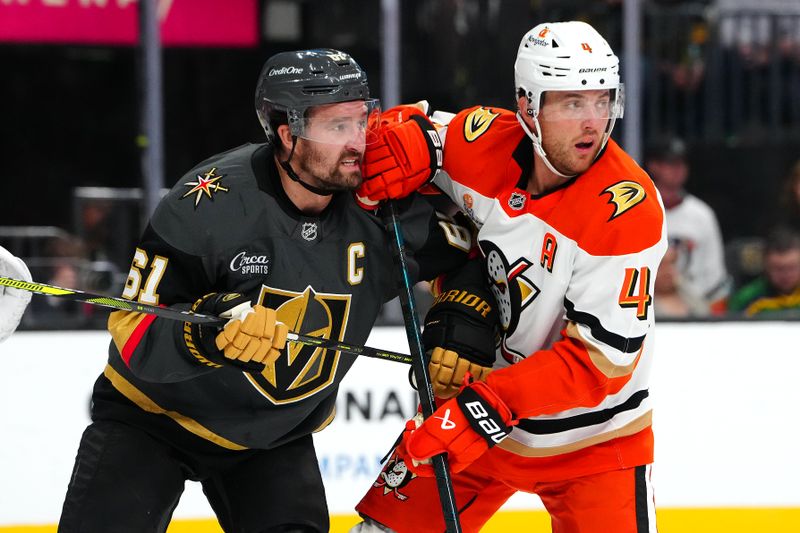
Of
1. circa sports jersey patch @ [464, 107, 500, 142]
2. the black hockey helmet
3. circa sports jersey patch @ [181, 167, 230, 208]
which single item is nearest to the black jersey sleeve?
circa sports jersey patch @ [464, 107, 500, 142]

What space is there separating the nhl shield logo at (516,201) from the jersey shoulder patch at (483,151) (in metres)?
0.03

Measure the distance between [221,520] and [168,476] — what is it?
0.20 meters

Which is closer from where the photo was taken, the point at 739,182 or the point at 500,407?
the point at 500,407

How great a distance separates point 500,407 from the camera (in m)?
2.51

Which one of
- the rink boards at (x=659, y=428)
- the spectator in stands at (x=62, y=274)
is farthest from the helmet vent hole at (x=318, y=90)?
the spectator in stands at (x=62, y=274)

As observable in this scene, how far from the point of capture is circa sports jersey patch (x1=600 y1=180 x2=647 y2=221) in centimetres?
248

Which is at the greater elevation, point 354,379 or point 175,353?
point 175,353

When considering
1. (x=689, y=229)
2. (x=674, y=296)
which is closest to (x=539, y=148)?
(x=674, y=296)

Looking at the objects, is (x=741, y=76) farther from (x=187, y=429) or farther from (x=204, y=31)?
(x=187, y=429)

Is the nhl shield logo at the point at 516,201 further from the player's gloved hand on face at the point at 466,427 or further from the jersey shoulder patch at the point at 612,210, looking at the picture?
the player's gloved hand on face at the point at 466,427

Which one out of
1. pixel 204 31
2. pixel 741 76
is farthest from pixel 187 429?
pixel 741 76

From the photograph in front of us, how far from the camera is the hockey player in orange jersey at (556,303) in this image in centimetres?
249

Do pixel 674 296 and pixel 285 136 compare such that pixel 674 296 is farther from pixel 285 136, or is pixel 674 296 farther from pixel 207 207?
pixel 207 207

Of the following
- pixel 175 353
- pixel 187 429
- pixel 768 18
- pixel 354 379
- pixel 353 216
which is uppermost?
pixel 768 18
